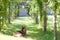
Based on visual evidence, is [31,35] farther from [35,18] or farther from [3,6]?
[35,18]

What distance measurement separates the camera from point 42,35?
12438mm

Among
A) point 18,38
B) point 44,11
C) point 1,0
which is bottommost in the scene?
point 18,38

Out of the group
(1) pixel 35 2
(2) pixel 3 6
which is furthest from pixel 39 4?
(2) pixel 3 6

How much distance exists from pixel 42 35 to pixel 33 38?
0.95m

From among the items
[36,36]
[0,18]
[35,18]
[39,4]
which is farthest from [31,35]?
[35,18]

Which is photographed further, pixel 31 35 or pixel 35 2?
pixel 35 2

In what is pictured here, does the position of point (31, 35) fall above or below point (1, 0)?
below

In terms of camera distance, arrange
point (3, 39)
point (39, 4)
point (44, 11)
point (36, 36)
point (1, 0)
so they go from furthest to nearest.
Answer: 1. point (39, 4)
2. point (44, 11)
3. point (36, 36)
4. point (3, 39)
5. point (1, 0)

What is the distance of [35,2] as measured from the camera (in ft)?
48.2

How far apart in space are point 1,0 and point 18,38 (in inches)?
154

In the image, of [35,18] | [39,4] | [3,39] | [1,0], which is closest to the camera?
[1,0]

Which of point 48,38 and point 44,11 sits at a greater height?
point 44,11

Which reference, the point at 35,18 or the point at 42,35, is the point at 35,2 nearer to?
the point at 42,35

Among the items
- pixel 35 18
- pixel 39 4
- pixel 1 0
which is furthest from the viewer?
pixel 35 18
